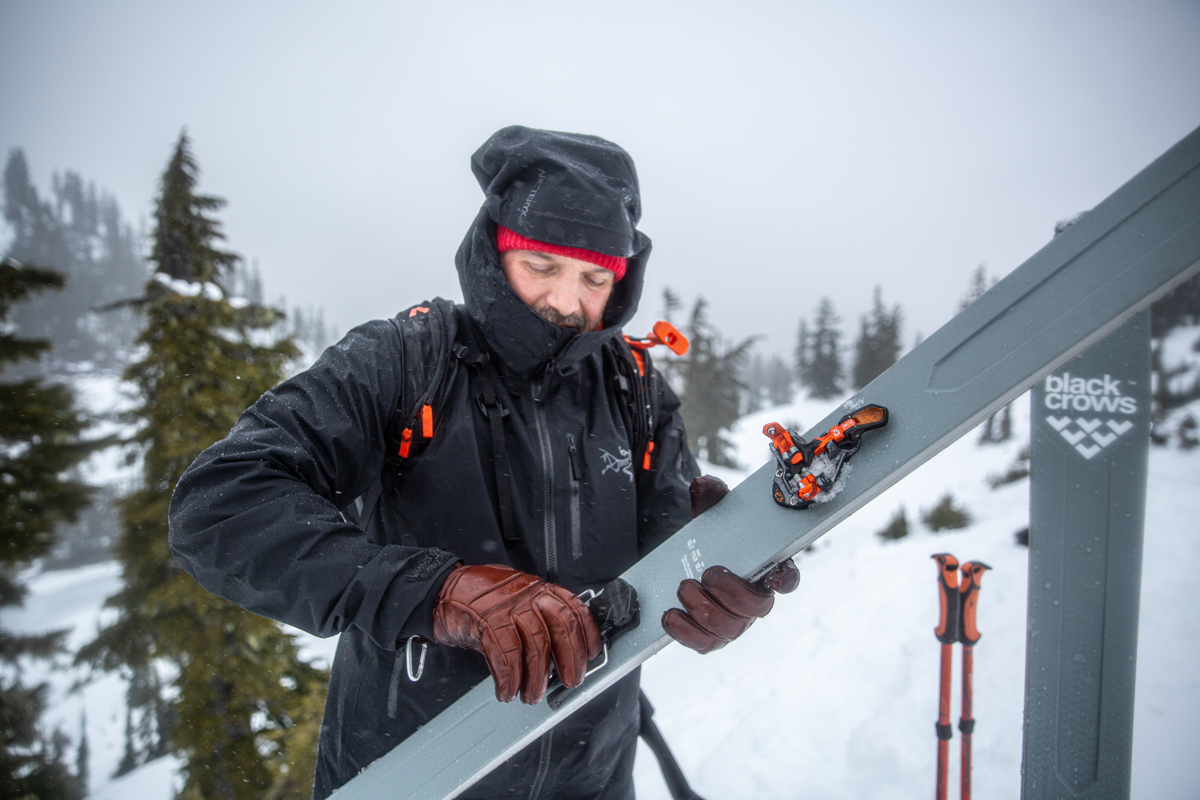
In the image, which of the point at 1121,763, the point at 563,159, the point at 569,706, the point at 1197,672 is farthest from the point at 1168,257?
the point at 1197,672

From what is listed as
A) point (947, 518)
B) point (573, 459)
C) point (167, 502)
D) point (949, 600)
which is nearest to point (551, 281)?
point (573, 459)

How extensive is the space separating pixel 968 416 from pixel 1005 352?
0.60ft

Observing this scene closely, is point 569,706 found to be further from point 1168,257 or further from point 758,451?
point 758,451

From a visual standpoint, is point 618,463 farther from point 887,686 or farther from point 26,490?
point 26,490

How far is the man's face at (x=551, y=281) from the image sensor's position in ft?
5.37

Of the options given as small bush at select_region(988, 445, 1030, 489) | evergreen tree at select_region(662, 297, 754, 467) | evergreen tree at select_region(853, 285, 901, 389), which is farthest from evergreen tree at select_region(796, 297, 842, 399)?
small bush at select_region(988, 445, 1030, 489)

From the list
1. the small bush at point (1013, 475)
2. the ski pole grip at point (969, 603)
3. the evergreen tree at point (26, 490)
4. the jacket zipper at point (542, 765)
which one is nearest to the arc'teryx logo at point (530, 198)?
the jacket zipper at point (542, 765)

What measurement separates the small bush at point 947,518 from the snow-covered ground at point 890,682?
33 cm

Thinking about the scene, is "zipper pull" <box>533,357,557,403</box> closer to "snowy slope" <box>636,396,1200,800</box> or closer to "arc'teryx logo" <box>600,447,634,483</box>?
"arc'teryx logo" <box>600,447,634,483</box>

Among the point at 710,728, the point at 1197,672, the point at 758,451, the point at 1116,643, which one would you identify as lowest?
the point at 758,451

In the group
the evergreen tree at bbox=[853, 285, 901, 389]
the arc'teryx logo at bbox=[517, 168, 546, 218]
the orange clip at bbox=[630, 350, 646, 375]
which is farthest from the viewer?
the evergreen tree at bbox=[853, 285, 901, 389]

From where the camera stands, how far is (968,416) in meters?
1.22

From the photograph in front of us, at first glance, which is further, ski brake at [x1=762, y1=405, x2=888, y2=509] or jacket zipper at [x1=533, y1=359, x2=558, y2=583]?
jacket zipper at [x1=533, y1=359, x2=558, y2=583]

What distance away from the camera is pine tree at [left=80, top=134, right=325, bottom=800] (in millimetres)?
5941
